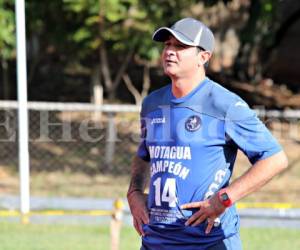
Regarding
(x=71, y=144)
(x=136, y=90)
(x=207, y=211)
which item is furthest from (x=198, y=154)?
(x=136, y=90)

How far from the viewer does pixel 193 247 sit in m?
3.41

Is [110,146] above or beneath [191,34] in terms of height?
beneath

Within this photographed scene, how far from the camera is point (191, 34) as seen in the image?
3.39m

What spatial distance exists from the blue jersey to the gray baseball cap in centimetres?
20

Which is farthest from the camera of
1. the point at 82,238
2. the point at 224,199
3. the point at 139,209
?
the point at 82,238

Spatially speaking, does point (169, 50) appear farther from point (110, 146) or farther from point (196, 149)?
point (110, 146)

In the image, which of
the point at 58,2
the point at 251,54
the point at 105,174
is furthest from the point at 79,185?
the point at 251,54

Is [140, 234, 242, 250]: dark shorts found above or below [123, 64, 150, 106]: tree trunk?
above

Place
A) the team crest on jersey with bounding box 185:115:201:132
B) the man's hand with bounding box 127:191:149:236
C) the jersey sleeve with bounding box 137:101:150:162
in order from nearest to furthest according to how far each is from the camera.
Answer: the team crest on jersey with bounding box 185:115:201:132 → the man's hand with bounding box 127:191:149:236 → the jersey sleeve with bounding box 137:101:150:162

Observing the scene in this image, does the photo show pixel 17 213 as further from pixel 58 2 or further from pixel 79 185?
pixel 58 2

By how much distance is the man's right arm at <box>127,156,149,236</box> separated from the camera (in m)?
3.59

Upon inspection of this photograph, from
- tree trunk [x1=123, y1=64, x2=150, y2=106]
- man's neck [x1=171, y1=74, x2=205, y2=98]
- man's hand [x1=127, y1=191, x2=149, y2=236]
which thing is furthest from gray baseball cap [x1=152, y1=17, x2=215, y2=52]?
tree trunk [x1=123, y1=64, x2=150, y2=106]

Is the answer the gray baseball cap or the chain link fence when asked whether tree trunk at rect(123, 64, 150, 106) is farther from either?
the gray baseball cap

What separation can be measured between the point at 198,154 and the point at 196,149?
25 mm
